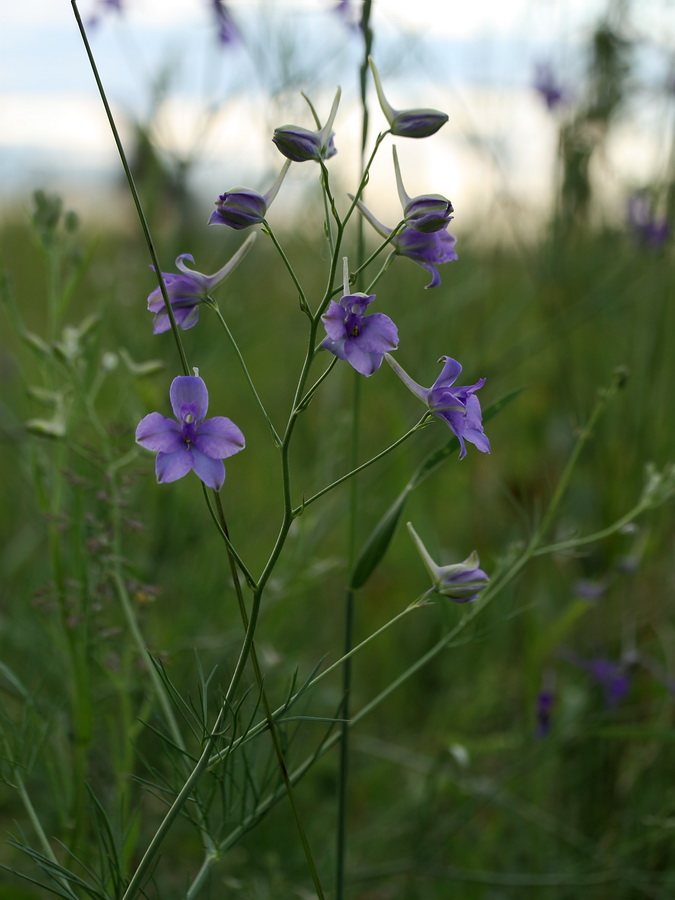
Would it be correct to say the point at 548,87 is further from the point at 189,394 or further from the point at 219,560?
the point at 189,394

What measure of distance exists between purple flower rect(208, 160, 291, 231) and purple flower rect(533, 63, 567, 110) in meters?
2.23

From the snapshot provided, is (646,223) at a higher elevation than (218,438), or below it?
below

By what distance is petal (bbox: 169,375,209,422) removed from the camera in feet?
2.74

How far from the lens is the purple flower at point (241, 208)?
882mm

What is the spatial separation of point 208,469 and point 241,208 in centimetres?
28

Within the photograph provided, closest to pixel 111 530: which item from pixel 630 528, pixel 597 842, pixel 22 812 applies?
pixel 630 528

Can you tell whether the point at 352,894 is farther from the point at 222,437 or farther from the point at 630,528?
the point at 222,437

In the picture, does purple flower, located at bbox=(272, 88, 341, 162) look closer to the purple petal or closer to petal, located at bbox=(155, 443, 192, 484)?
the purple petal

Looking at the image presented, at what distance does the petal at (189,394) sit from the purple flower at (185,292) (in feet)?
0.29

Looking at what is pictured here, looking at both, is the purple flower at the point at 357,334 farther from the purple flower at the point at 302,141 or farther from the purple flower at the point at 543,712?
the purple flower at the point at 543,712

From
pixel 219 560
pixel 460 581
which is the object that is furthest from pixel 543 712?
pixel 460 581

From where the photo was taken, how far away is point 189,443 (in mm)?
809

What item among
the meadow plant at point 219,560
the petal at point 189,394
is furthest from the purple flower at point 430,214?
the petal at point 189,394

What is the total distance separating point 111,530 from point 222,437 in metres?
0.54
